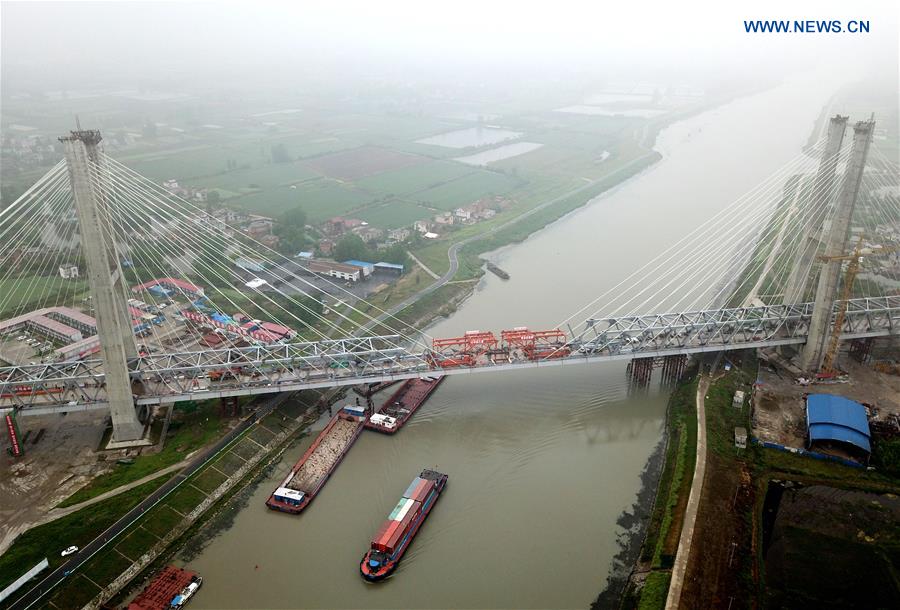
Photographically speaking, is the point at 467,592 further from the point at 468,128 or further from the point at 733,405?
the point at 468,128

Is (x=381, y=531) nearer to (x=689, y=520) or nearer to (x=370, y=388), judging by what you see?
(x=370, y=388)

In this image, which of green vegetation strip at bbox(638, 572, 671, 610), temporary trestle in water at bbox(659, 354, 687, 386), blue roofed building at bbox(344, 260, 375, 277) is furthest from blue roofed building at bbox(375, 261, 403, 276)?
green vegetation strip at bbox(638, 572, 671, 610)

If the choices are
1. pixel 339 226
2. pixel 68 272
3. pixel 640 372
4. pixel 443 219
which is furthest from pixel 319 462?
pixel 443 219

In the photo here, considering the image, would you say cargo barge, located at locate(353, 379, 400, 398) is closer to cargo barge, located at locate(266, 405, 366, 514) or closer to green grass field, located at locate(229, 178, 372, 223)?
cargo barge, located at locate(266, 405, 366, 514)

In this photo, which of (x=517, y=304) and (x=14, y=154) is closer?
(x=517, y=304)

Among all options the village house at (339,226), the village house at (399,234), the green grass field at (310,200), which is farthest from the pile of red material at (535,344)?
the green grass field at (310,200)

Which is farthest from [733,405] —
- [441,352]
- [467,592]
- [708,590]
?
[467,592]
